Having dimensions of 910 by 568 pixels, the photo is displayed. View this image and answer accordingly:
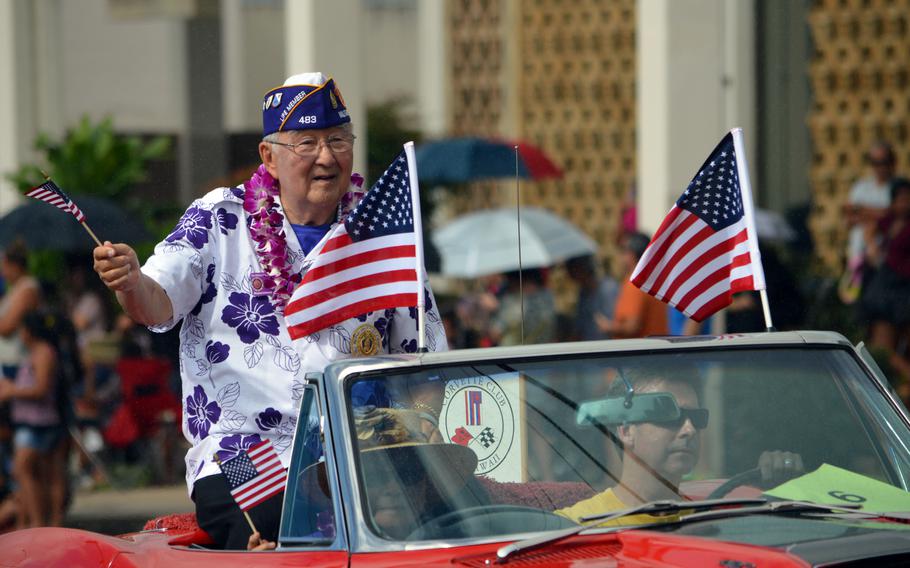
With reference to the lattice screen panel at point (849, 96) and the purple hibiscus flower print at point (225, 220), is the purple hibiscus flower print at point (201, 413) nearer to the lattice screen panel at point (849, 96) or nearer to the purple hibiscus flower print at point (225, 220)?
the purple hibiscus flower print at point (225, 220)

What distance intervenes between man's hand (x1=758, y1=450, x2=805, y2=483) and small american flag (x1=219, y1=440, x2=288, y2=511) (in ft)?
3.80

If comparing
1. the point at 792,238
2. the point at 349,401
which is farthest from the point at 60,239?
the point at 349,401

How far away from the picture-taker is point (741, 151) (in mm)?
4473

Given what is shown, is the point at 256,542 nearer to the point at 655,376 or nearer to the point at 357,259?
the point at 357,259

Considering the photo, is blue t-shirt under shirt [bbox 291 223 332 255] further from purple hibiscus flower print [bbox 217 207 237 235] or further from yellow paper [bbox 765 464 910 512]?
yellow paper [bbox 765 464 910 512]

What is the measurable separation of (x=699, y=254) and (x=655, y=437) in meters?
1.01

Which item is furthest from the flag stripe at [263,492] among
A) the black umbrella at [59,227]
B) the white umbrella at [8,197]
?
the white umbrella at [8,197]

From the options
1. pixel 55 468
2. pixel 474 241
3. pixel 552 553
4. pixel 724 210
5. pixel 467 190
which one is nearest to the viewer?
pixel 552 553

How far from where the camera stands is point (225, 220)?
176 inches

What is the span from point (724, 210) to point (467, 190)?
12.7 meters

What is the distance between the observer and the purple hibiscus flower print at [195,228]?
436cm

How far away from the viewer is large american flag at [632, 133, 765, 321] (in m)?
4.42

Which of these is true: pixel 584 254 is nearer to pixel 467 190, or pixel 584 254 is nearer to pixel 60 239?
pixel 60 239

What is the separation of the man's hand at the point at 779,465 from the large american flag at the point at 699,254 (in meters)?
0.86
